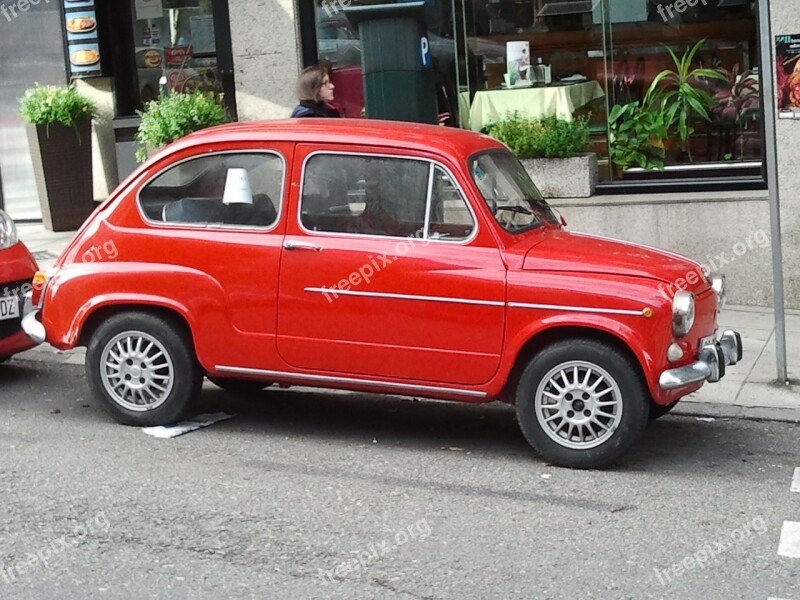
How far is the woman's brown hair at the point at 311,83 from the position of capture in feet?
30.8

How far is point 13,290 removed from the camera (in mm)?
8047

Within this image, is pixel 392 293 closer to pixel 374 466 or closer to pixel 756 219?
pixel 374 466

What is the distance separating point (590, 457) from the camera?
6.21 meters

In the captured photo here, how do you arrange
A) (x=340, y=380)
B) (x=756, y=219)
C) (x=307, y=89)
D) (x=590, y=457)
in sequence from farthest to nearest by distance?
(x=756, y=219), (x=307, y=89), (x=340, y=380), (x=590, y=457)

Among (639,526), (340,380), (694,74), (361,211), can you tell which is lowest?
(639,526)

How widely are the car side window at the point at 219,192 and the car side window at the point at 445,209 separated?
33.7 inches

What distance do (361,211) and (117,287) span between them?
1429mm

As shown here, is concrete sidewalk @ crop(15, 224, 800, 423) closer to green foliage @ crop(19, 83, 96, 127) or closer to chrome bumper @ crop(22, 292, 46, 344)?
chrome bumper @ crop(22, 292, 46, 344)

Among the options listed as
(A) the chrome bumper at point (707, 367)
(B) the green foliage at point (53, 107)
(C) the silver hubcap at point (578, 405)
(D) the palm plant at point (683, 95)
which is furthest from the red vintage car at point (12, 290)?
(D) the palm plant at point (683, 95)

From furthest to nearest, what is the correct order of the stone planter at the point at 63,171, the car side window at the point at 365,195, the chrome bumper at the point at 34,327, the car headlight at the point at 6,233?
the stone planter at the point at 63,171
the car headlight at the point at 6,233
the chrome bumper at the point at 34,327
the car side window at the point at 365,195

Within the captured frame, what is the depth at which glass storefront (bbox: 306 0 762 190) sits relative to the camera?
36.0 ft

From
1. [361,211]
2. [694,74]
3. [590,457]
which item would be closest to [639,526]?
[590,457]

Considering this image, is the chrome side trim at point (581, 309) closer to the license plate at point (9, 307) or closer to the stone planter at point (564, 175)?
the license plate at point (9, 307)

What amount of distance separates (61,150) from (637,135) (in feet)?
20.0
